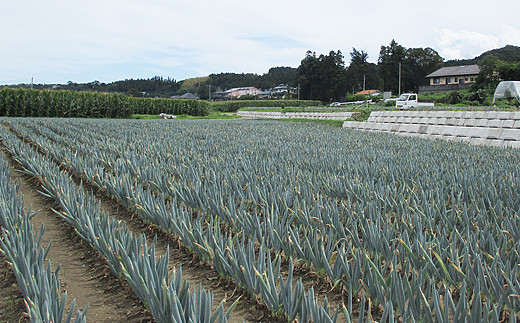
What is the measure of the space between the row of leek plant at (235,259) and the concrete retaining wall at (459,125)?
7913mm

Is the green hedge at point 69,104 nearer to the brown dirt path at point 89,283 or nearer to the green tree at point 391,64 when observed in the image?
the brown dirt path at point 89,283

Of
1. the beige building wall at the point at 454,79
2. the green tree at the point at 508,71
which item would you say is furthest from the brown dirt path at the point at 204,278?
the beige building wall at the point at 454,79

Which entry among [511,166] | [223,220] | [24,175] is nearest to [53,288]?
[223,220]

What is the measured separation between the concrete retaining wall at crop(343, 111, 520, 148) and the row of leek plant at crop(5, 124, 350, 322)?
312 inches

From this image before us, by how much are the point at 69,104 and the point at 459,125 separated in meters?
23.6

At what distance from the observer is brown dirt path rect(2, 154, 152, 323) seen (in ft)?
6.69

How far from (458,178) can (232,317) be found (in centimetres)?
293

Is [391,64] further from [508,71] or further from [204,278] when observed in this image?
[204,278]

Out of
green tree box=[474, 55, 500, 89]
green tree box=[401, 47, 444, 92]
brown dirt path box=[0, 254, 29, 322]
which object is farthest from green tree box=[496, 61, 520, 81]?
brown dirt path box=[0, 254, 29, 322]

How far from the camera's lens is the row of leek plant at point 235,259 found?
5.64 feet

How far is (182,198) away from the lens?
3545 millimetres

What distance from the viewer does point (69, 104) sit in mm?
27188

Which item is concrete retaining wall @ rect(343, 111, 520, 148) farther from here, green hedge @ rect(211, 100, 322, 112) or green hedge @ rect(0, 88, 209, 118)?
green hedge @ rect(211, 100, 322, 112)

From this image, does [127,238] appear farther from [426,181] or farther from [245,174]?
[426,181]
